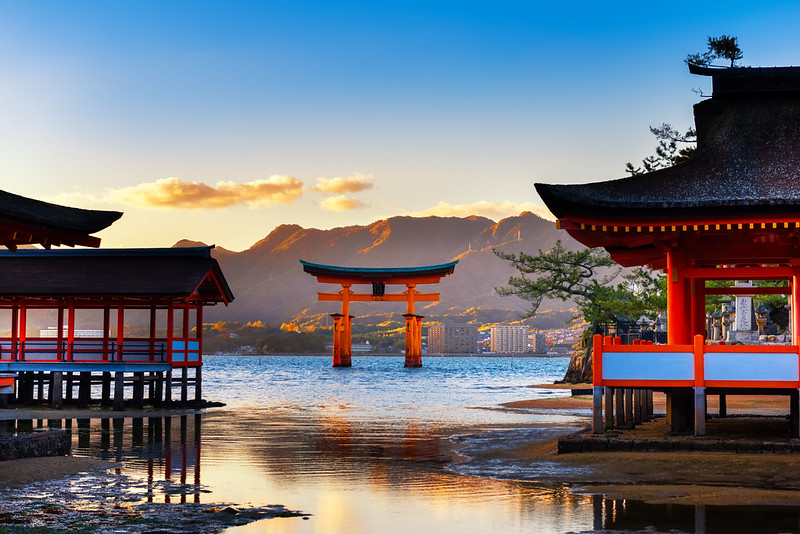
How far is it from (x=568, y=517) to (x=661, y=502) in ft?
5.41

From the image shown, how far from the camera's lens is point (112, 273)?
33344 millimetres

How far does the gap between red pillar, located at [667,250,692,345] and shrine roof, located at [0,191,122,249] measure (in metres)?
10.1

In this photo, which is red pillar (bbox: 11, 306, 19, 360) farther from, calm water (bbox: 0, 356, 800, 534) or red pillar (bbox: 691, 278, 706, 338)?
red pillar (bbox: 691, 278, 706, 338)

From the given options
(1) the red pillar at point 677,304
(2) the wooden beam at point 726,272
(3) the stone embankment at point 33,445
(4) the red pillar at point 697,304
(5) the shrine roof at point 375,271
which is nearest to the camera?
(3) the stone embankment at point 33,445

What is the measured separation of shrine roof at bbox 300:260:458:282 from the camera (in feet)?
288

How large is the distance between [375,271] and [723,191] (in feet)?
239

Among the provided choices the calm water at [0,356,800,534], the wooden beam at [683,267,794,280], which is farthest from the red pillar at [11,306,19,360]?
the wooden beam at [683,267,794,280]

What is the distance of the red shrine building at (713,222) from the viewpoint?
54.7 feet

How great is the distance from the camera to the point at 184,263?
33.9 metres

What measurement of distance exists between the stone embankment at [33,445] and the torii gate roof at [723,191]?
9.41m

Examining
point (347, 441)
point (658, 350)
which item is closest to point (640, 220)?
point (658, 350)

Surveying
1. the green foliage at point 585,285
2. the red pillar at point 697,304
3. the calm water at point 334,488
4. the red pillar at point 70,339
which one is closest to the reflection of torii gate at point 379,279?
the green foliage at point 585,285

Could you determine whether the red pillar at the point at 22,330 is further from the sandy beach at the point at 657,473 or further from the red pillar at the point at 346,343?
the red pillar at the point at 346,343

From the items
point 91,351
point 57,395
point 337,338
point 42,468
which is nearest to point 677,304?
point 42,468
